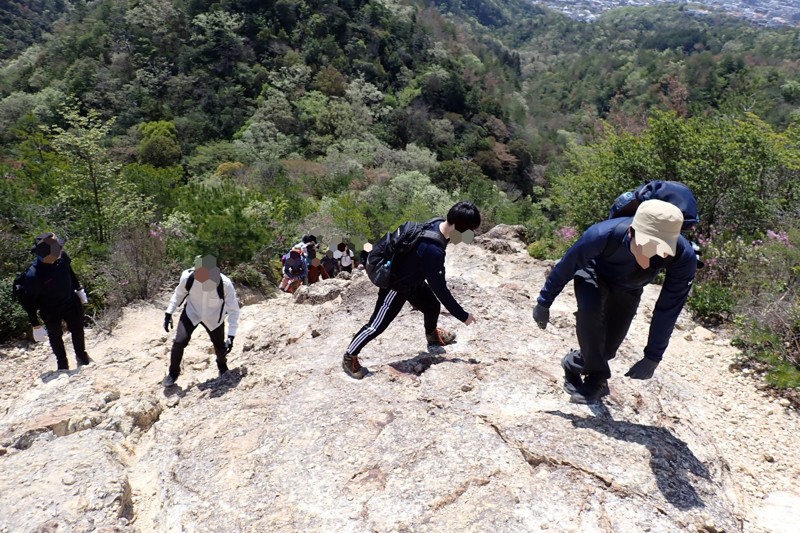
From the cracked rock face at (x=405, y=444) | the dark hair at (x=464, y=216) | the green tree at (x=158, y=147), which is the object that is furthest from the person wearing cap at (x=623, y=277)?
the green tree at (x=158, y=147)

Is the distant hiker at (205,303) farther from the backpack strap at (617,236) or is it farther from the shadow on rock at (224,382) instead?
the backpack strap at (617,236)

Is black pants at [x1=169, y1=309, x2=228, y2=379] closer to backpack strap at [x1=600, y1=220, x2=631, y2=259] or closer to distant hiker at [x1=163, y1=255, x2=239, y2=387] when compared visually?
distant hiker at [x1=163, y1=255, x2=239, y2=387]

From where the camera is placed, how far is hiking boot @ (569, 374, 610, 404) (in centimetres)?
324

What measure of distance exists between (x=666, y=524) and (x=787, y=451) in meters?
1.76

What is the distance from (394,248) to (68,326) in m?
3.68

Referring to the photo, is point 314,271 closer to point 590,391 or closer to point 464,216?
point 464,216

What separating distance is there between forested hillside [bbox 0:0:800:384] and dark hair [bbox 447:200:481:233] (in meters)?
3.40

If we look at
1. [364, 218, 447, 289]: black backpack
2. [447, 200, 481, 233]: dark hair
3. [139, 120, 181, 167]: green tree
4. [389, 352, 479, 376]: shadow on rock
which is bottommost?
[139, 120, 181, 167]: green tree

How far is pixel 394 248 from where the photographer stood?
344 cm

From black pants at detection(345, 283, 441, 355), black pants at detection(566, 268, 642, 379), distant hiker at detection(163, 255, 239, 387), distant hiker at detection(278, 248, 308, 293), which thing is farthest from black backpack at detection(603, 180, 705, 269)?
distant hiker at detection(278, 248, 308, 293)

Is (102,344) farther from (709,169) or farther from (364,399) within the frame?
(709,169)

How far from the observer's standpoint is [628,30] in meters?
135

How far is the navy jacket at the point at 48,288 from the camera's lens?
433 cm

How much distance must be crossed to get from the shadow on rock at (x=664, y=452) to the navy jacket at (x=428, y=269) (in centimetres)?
104
